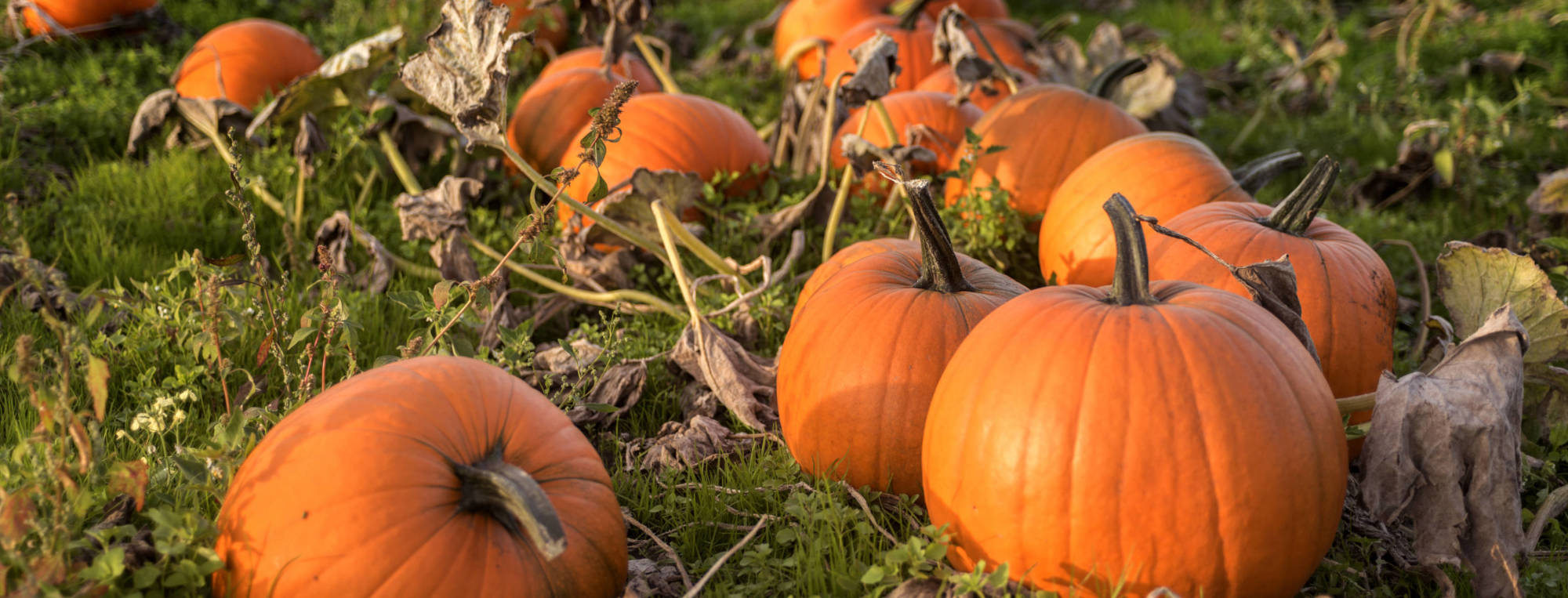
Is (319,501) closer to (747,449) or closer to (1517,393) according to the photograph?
(747,449)

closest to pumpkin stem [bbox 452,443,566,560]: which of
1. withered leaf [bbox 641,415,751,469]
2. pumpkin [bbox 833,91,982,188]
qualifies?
withered leaf [bbox 641,415,751,469]

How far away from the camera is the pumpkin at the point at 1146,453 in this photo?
2051 millimetres

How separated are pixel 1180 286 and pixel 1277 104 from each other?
469 centimetres

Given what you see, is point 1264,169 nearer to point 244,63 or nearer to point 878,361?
point 878,361

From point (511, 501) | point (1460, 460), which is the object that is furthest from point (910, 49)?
point (511, 501)

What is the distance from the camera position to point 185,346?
3234mm

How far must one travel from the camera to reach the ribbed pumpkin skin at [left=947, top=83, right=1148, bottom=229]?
164 inches

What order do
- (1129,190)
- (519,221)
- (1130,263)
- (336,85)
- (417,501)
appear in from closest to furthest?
(417,501)
(1130,263)
(519,221)
(1129,190)
(336,85)

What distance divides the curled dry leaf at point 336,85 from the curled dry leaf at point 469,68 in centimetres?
118

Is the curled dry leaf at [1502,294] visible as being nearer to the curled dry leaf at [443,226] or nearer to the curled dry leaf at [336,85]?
the curled dry leaf at [443,226]

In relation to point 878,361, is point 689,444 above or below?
below

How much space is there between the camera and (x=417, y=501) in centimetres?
202

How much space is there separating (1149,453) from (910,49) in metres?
4.17

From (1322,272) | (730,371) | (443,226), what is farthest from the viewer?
(443,226)
